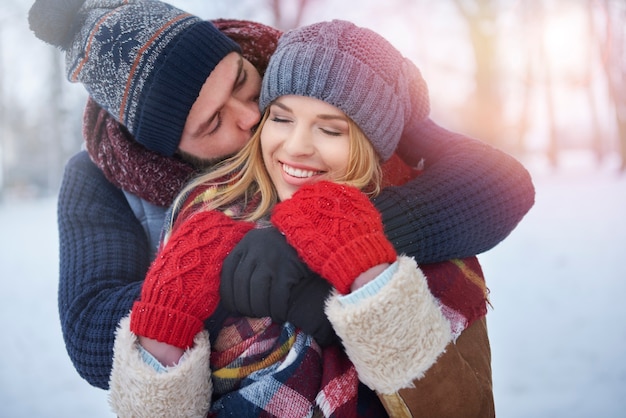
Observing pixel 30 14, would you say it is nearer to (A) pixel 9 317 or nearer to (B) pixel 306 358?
(B) pixel 306 358

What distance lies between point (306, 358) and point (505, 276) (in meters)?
2.22

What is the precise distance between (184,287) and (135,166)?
52cm

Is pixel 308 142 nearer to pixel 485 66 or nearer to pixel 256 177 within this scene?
pixel 256 177

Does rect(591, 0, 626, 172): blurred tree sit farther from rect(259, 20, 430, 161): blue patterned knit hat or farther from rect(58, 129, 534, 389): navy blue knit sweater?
rect(259, 20, 430, 161): blue patterned knit hat

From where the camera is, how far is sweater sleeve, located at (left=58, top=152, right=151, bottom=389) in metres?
1.05

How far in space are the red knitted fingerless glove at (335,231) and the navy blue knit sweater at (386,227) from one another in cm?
12

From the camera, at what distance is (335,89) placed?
106 cm

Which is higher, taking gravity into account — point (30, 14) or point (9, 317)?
point (30, 14)

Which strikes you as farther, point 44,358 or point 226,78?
point 44,358

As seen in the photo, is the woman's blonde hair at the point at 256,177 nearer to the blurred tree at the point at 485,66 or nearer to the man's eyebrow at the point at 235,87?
the man's eyebrow at the point at 235,87

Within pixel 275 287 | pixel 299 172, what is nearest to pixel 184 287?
pixel 275 287

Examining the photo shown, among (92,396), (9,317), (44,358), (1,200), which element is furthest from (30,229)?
(92,396)

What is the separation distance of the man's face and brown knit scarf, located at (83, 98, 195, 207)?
0.07m

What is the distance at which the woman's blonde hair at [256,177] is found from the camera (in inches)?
43.8
